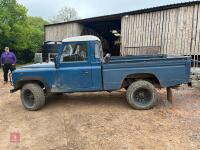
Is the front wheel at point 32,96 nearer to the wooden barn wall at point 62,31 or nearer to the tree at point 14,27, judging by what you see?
the wooden barn wall at point 62,31

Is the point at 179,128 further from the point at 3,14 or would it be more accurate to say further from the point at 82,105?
the point at 3,14

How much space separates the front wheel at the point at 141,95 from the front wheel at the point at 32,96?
2.63 m

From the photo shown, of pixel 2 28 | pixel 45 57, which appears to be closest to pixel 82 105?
pixel 45 57

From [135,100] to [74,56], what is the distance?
2.23 metres

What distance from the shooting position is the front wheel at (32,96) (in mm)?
8422

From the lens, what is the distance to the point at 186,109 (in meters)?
8.08

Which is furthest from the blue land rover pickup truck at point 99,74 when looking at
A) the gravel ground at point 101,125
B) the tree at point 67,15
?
the tree at point 67,15

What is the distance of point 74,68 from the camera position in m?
8.23

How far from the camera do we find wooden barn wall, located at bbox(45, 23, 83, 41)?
2048 centimetres

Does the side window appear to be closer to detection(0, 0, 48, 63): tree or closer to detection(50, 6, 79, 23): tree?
detection(0, 0, 48, 63): tree

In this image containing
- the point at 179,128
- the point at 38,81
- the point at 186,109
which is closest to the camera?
the point at 179,128

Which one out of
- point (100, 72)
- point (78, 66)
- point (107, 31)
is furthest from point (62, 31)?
point (100, 72)

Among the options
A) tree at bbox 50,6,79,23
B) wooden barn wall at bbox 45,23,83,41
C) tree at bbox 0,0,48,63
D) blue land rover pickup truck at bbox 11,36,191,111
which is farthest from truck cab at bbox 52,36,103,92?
tree at bbox 50,6,79,23

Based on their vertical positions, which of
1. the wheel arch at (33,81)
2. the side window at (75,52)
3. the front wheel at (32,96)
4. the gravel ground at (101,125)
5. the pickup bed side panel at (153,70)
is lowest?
the gravel ground at (101,125)
